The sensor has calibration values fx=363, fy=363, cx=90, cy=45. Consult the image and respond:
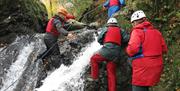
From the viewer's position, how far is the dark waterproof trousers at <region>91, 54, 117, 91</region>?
10.3 m

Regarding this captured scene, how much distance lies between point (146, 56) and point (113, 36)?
2099 millimetres

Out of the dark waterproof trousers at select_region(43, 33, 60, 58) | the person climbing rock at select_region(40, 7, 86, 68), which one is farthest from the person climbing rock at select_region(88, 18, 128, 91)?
the dark waterproof trousers at select_region(43, 33, 60, 58)

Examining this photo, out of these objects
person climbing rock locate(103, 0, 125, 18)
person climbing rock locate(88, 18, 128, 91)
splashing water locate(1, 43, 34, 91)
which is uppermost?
A: person climbing rock locate(103, 0, 125, 18)

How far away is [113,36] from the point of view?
10242 mm

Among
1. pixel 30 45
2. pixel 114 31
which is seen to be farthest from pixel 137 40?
pixel 30 45

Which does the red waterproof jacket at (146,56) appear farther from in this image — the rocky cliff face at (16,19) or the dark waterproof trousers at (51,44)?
the rocky cliff face at (16,19)

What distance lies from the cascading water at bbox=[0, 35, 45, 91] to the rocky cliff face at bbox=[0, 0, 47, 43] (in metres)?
0.53

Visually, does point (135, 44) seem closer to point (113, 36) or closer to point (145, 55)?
point (145, 55)

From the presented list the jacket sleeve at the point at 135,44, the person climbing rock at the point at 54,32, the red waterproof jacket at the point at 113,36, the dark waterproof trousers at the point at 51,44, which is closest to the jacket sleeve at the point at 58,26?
the person climbing rock at the point at 54,32

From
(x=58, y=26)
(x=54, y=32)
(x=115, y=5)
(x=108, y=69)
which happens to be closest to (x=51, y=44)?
(x=54, y=32)

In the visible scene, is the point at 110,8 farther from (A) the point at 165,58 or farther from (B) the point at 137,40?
(B) the point at 137,40

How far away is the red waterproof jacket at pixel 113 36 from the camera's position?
1023 cm

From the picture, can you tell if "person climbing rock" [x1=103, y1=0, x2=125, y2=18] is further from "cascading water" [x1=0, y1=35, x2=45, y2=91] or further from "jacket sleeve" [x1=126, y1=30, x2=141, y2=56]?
"jacket sleeve" [x1=126, y1=30, x2=141, y2=56]

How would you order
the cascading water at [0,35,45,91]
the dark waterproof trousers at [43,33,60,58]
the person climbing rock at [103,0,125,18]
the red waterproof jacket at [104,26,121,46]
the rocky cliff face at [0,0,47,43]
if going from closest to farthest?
the red waterproof jacket at [104,26,121,46] < the dark waterproof trousers at [43,33,60,58] < the cascading water at [0,35,45,91] < the person climbing rock at [103,0,125,18] < the rocky cliff face at [0,0,47,43]
